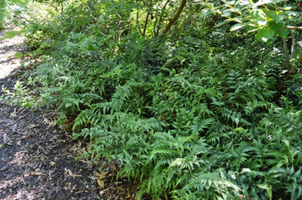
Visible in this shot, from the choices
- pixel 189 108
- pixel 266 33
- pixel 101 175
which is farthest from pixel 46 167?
pixel 266 33

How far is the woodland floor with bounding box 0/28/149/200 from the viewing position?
2.71 m

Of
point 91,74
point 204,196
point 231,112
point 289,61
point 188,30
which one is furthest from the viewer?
point 188,30

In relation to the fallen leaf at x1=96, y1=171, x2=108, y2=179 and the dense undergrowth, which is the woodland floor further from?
the dense undergrowth

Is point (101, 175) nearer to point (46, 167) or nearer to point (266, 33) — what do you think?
point (46, 167)

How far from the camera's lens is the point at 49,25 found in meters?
4.40

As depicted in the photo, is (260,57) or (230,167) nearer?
(230,167)

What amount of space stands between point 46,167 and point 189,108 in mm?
2046

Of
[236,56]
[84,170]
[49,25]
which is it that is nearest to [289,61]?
[236,56]

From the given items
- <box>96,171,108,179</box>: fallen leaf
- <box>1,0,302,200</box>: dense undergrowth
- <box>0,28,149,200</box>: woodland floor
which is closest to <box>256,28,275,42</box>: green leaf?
<box>1,0,302,200</box>: dense undergrowth

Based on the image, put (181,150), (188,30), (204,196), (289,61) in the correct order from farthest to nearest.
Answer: (188,30)
(289,61)
(181,150)
(204,196)

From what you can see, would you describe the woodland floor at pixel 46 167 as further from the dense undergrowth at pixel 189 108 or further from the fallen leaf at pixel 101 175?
the dense undergrowth at pixel 189 108

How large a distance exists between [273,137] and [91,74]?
2506 millimetres

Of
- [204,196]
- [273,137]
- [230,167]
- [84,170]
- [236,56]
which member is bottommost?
[84,170]

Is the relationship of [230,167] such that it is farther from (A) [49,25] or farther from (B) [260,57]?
(A) [49,25]
